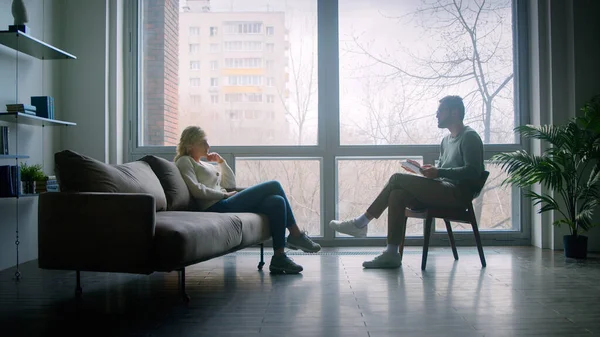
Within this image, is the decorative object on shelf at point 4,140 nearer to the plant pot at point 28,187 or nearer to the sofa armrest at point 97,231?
the plant pot at point 28,187

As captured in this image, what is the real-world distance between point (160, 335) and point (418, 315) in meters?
1.20

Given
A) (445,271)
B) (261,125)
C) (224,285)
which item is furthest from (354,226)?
(261,125)

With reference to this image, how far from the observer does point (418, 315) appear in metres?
2.70

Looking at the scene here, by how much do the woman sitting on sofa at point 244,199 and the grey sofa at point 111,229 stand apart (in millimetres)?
685

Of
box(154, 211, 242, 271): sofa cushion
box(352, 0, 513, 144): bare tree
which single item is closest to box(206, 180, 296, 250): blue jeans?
box(154, 211, 242, 271): sofa cushion

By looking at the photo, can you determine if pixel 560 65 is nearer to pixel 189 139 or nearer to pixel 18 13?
pixel 189 139

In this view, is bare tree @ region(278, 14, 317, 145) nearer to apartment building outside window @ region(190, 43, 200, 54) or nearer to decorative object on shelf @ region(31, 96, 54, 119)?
apartment building outside window @ region(190, 43, 200, 54)

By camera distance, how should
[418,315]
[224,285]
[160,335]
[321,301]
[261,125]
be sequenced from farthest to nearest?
[261,125] < [224,285] < [321,301] < [418,315] < [160,335]

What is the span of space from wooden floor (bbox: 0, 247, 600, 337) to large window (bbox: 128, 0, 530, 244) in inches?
56.5

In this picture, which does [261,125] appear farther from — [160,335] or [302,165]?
[160,335]

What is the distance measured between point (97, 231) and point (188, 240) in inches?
19.8

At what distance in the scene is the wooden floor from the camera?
2.47 meters

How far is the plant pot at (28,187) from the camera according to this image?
3975 mm

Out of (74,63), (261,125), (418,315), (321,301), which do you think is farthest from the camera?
(261,125)
